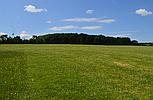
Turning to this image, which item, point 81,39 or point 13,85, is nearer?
point 13,85

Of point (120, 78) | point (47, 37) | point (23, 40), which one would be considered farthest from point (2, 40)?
point (120, 78)

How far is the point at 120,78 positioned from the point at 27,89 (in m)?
7.61

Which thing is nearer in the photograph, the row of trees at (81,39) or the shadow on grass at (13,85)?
the shadow on grass at (13,85)

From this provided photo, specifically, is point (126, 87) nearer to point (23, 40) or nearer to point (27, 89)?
point (27, 89)

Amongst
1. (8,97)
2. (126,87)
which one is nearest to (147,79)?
(126,87)

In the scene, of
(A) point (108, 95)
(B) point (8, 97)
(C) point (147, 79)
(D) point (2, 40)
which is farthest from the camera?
(D) point (2, 40)

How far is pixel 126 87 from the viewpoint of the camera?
742 inches

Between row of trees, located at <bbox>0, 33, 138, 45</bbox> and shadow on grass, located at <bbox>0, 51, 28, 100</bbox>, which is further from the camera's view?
row of trees, located at <bbox>0, 33, 138, 45</bbox>

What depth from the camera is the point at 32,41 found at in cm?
13650

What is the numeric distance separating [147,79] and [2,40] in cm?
11412

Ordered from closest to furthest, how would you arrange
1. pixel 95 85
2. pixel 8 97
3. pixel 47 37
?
pixel 8 97 → pixel 95 85 → pixel 47 37

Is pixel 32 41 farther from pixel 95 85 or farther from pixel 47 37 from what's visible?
pixel 95 85

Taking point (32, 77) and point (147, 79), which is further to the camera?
point (147, 79)

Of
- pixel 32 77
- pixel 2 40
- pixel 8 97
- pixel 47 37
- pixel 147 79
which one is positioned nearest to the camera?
pixel 8 97
